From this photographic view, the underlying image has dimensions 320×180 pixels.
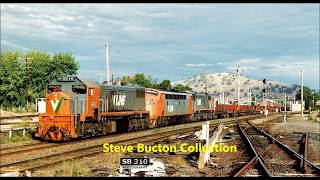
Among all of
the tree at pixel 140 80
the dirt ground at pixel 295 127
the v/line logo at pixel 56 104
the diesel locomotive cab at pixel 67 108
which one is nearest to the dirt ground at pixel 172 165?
the diesel locomotive cab at pixel 67 108

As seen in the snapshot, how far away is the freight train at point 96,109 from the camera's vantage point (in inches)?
949

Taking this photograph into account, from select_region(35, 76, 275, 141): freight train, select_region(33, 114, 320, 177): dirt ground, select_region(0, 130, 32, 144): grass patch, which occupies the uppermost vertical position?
select_region(35, 76, 275, 141): freight train

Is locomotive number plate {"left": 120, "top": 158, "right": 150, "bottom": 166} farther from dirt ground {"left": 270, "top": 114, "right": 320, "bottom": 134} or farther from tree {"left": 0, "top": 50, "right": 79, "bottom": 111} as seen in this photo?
tree {"left": 0, "top": 50, "right": 79, "bottom": 111}

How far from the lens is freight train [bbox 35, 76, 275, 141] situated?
949 inches

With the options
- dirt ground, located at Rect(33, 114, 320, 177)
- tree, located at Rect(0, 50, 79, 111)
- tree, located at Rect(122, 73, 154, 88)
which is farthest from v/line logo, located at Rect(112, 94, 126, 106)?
tree, located at Rect(122, 73, 154, 88)

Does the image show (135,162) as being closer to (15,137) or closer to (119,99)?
(15,137)

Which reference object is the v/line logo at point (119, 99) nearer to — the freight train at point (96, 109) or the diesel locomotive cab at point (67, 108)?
the freight train at point (96, 109)

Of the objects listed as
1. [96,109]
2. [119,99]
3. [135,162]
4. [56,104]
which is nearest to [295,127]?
[119,99]

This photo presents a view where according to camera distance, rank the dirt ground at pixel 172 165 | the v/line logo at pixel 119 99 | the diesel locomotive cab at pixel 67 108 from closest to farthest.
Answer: the dirt ground at pixel 172 165
the diesel locomotive cab at pixel 67 108
the v/line logo at pixel 119 99

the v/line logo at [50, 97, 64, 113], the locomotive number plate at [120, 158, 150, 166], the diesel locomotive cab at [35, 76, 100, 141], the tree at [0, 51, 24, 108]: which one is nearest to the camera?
the locomotive number plate at [120, 158, 150, 166]

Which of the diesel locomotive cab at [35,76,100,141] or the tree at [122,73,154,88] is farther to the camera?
the tree at [122,73,154,88]

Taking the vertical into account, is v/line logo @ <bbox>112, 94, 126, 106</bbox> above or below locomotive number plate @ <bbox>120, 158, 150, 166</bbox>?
above

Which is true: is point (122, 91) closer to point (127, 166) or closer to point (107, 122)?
point (107, 122)

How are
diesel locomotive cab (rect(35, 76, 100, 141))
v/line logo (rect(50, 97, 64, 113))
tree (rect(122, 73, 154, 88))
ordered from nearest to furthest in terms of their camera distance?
1. diesel locomotive cab (rect(35, 76, 100, 141))
2. v/line logo (rect(50, 97, 64, 113))
3. tree (rect(122, 73, 154, 88))
